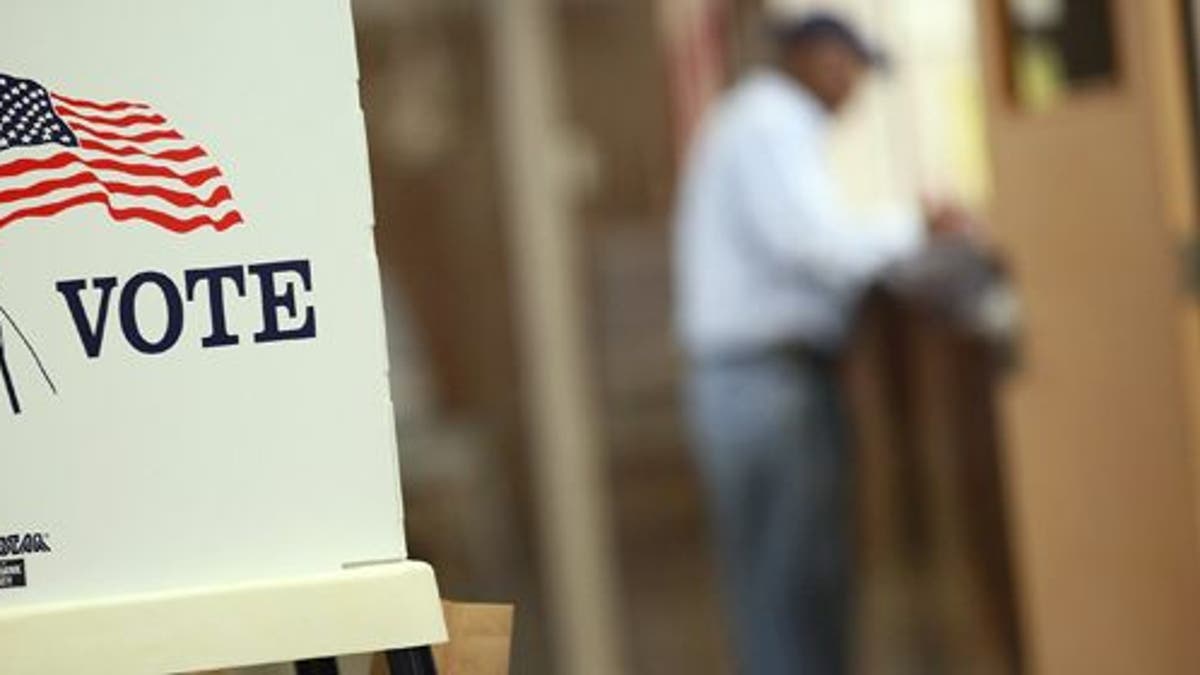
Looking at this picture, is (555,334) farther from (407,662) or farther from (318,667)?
(407,662)

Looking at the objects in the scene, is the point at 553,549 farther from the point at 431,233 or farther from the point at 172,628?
the point at 172,628

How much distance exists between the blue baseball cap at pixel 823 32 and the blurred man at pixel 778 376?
0.19 m

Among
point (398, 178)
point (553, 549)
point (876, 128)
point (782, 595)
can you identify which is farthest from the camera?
point (876, 128)

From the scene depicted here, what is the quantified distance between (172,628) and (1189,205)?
2328 mm

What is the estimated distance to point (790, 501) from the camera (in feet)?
16.7

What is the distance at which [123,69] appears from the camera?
168 centimetres

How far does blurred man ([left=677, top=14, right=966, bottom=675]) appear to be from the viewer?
5.10m

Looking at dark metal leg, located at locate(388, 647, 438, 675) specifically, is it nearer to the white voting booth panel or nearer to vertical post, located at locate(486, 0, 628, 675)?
the white voting booth panel

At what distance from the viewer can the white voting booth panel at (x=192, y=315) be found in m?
1.67

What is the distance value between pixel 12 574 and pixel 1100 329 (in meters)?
2.58

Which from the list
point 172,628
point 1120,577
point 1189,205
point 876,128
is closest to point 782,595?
point 1120,577

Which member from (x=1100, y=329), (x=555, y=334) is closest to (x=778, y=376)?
(x=1100, y=329)

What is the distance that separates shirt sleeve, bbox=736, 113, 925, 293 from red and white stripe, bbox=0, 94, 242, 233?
348 cm

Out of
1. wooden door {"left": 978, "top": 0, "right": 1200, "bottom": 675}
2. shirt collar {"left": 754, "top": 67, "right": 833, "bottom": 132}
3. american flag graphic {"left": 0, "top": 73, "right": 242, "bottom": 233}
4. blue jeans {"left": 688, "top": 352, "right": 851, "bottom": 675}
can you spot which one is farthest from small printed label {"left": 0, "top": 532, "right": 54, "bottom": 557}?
shirt collar {"left": 754, "top": 67, "right": 833, "bottom": 132}
